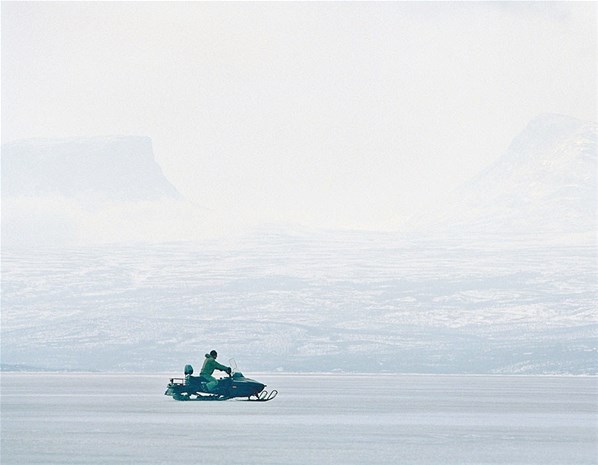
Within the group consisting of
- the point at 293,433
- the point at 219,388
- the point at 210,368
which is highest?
the point at 210,368

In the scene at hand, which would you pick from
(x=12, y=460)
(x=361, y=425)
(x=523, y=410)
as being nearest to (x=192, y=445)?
(x=12, y=460)

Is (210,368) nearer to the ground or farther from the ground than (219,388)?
farther from the ground

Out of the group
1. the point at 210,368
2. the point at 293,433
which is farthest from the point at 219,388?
the point at 293,433

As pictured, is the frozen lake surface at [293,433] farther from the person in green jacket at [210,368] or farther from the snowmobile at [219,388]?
the person in green jacket at [210,368]

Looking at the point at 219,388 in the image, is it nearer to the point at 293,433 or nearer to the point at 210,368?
the point at 210,368

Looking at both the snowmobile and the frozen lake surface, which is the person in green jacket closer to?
the snowmobile

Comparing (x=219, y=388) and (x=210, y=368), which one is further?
(x=219, y=388)

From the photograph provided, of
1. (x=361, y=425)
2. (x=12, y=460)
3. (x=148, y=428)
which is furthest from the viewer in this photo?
(x=361, y=425)

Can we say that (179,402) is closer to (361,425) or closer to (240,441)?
(361,425)

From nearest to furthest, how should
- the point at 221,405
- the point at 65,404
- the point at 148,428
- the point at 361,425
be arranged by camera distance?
the point at 148,428, the point at 361,425, the point at 221,405, the point at 65,404
